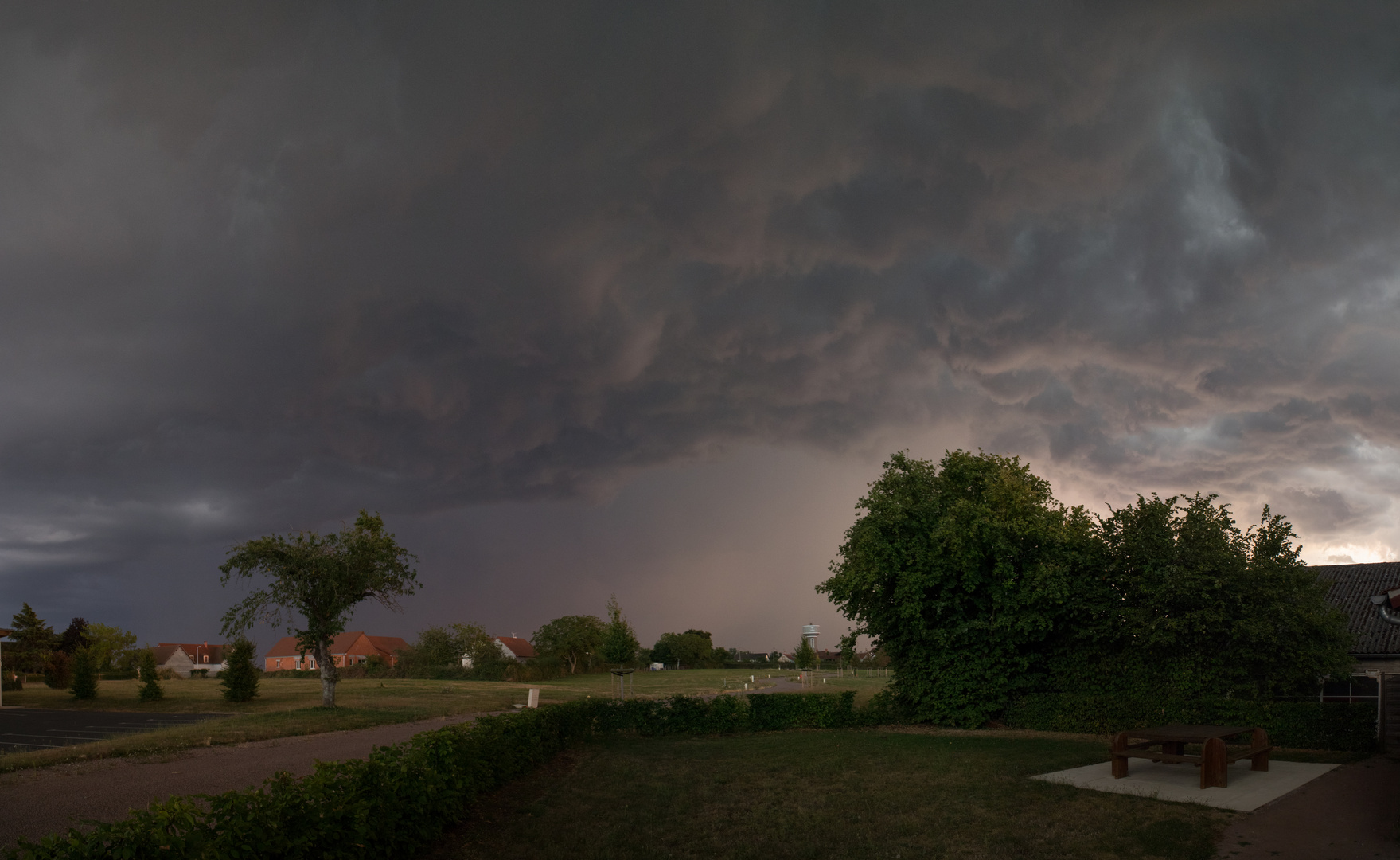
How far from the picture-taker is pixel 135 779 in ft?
45.4

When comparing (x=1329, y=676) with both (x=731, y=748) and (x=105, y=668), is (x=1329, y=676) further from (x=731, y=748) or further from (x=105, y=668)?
(x=105, y=668)

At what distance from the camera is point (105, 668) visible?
2235 inches

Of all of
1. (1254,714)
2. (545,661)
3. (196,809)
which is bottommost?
(545,661)

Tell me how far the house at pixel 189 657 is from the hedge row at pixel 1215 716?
99027 mm

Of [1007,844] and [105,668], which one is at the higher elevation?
[1007,844]

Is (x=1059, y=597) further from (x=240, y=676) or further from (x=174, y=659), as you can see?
(x=174, y=659)

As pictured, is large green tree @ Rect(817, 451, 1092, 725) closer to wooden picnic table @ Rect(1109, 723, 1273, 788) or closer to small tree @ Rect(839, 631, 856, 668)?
small tree @ Rect(839, 631, 856, 668)

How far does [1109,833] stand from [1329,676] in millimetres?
13939

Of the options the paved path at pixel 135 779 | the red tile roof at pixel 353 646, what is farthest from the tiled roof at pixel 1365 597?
the red tile roof at pixel 353 646

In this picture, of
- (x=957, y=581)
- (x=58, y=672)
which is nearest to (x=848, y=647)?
(x=957, y=581)

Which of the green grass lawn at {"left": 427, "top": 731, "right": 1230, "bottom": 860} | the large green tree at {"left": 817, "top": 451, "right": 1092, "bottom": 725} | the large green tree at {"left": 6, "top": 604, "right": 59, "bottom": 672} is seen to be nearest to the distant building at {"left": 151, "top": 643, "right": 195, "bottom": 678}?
the large green tree at {"left": 6, "top": 604, "right": 59, "bottom": 672}

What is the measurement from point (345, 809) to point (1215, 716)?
68.5 ft

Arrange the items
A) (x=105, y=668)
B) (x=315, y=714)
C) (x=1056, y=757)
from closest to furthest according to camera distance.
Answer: (x=1056, y=757) < (x=315, y=714) < (x=105, y=668)

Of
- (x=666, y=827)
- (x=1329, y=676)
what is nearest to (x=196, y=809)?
(x=666, y=827)
